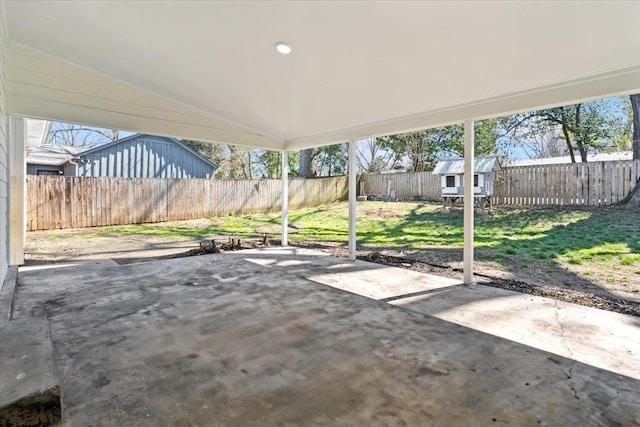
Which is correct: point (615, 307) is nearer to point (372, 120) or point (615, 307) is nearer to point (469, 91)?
point (469, 91)

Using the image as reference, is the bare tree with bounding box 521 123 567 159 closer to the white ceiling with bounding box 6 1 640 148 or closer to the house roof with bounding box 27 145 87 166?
the white ceiling with bounding box 6 1 640 148

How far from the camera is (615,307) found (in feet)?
11.3

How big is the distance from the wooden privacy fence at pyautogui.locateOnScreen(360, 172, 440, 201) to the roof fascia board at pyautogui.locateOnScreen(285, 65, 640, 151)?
22.2 feet

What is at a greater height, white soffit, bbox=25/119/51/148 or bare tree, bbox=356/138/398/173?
bare tree, bbox=356/138/398/173

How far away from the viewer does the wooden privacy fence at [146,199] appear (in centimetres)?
844

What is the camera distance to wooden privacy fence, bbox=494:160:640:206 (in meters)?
7.23

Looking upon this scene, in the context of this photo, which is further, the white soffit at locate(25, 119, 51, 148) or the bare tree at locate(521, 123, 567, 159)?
the bare tree at locate(521, 123, 567, 159)

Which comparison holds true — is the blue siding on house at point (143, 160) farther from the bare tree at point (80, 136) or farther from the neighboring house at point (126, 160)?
the bare tree at point (80, 136)

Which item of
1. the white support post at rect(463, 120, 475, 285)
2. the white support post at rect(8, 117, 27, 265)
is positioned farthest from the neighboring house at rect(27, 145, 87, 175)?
the white support post at rect(463, 120, 475, 285)

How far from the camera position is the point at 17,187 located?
498 centimetres

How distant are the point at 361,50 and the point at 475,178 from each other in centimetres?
683

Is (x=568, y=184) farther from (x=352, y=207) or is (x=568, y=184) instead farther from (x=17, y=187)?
(x=17, y=187)

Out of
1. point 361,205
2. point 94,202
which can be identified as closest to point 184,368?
point 94,202

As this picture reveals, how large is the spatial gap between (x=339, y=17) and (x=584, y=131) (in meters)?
9.95
